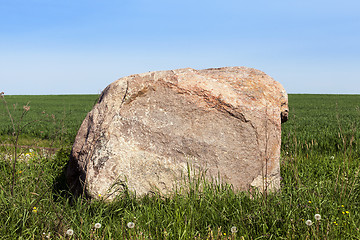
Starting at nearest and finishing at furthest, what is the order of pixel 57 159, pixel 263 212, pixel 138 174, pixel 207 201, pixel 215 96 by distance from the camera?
pixel 263 212, pixel 207 201, pixel 138 174, pixel 215 96, pixel 57 159

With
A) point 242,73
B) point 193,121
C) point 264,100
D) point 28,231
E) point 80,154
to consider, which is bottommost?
point 28,231

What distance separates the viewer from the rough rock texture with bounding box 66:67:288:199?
12.9 ft

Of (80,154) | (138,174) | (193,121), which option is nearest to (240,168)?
(193,121)

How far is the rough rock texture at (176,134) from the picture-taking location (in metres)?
3.94

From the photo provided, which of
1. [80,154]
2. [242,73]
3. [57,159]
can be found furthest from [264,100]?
[57,159]

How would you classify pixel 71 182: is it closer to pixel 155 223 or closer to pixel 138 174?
pixel 138 174

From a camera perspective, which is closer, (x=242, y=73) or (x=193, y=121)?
(x=193, y=121)

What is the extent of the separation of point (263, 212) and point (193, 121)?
1575 millimetres

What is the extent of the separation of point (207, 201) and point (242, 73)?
2246 millimetres

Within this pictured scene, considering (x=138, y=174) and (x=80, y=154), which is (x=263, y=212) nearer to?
(x=138, y=174)

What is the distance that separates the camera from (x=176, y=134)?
4.08 meters

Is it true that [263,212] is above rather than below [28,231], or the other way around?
above

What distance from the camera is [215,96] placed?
425 cm

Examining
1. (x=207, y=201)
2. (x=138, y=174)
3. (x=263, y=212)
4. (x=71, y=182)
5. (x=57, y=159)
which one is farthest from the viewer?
(x=57, y=159)
